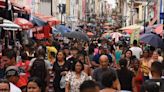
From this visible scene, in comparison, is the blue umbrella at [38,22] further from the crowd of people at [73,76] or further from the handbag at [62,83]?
the handbag at [62,83]

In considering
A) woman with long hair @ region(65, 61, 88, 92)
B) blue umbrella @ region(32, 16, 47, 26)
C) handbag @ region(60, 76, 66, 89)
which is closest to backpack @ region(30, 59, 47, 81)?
woman with long hair @ region(65, 61, 88, 92)

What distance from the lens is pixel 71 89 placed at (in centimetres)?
1016

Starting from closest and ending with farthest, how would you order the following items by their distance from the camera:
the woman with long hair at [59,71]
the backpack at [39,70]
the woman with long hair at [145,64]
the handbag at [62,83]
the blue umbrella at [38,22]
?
1. the backpack at [39,70]
2. the handbag at [62,83]
3. the woman with long hair at [59,71]
4. the woman with long hair at [145,64]
5. the blue umbrella at [38,22]

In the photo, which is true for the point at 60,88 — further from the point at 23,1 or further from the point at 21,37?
the point at 23,1

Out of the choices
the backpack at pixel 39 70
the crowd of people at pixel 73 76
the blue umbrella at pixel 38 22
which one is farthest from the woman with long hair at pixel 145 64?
the blue umbrella at pixel 38 22

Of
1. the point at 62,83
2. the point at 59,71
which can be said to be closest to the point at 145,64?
the point at 59,71

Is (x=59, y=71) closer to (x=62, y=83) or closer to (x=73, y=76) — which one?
(x=62, y=83)

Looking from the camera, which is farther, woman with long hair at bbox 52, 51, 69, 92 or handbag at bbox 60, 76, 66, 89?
woman with long hair at bbox 52, 51, 69, 92

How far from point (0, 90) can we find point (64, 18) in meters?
62.1

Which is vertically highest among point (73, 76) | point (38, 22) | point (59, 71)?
point (73, 76)

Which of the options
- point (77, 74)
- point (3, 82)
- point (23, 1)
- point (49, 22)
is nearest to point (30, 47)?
point (77, 74)

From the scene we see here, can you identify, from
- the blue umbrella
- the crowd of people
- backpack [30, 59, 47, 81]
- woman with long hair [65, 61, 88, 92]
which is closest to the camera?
the crowd of people

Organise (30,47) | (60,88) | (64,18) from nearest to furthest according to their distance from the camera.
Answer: (60,88) < (30,47) < (64,18)

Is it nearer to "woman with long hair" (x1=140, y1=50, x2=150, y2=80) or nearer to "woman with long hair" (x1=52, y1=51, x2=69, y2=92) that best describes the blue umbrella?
"woman with long hair" (x1=140, y1=50, x2=150, y2=80)
